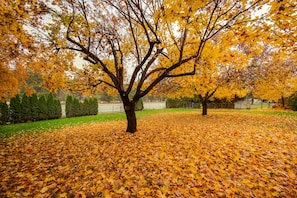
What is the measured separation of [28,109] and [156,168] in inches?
647

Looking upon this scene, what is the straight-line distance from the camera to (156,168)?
376 centimetres

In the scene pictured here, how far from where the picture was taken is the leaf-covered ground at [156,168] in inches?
115

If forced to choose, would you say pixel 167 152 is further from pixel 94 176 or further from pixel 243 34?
pixel 243 34

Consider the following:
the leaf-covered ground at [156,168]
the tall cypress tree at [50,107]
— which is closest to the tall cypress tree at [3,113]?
the tall cypress tree at [50,107]

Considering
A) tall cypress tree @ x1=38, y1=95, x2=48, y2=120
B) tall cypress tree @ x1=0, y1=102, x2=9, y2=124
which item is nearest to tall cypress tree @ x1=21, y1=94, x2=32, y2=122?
tall cypress tree @ x1=38, y1=95, x2=48, y2=120

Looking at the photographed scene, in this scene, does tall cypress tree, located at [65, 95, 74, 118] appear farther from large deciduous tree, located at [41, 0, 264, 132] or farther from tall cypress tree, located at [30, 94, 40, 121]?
large deciduous tree, located at [41, 0, 264, 132]

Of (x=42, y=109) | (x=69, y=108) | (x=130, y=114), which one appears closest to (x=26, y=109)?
(x=42, y=109)

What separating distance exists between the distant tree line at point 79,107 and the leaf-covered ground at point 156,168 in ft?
45.3

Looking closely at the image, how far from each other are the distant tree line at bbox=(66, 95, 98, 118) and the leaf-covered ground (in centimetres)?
1380

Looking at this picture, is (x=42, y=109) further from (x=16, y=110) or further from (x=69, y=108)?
(x=69, y=108)

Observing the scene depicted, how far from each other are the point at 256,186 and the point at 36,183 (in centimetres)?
446

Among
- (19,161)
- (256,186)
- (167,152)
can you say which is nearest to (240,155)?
(256,186)

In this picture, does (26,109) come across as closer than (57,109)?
Yes

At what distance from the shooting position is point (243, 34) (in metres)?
3.81
